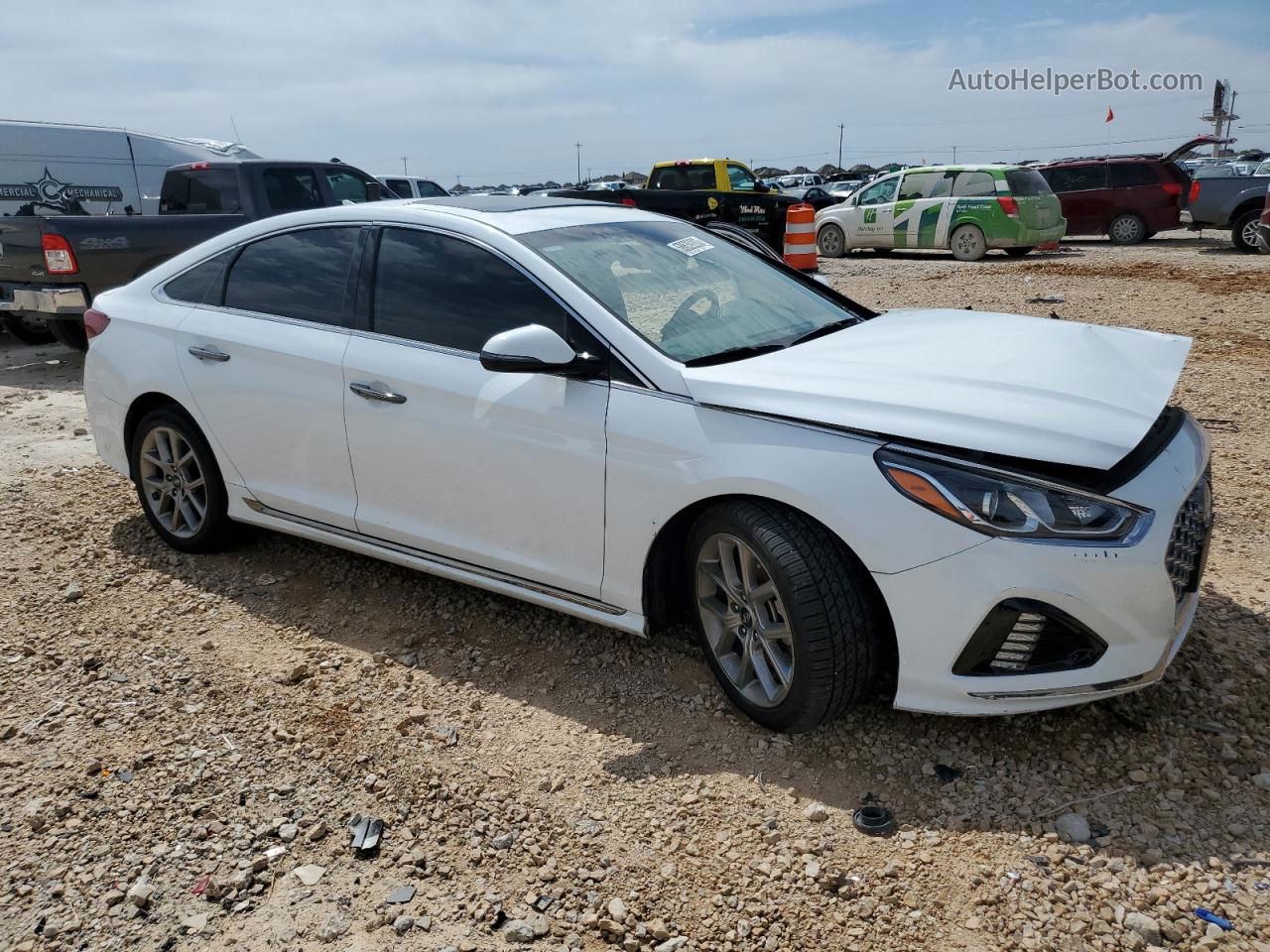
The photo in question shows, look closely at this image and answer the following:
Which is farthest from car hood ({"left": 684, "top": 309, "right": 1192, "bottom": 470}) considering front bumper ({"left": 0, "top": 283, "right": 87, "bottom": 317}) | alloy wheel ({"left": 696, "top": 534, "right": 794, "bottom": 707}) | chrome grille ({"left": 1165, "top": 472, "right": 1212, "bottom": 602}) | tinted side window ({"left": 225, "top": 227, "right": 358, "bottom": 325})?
front bumper ({"left": 0, "top": 283, "right": 87, "bottom": 317})

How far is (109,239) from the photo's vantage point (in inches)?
356

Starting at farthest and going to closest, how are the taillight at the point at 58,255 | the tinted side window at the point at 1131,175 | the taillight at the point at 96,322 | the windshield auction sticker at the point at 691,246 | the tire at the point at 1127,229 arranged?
the tire at the point at 1127,229
the tinted side window at the point at 1131,175
the taillight at the point at 58,255
the taillight at the point at 96,322
the windshield auction sticker at the point at 691,246

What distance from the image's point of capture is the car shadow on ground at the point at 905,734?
2.73 m

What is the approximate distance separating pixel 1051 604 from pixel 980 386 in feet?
2.15

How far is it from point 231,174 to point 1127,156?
16429 millimetres

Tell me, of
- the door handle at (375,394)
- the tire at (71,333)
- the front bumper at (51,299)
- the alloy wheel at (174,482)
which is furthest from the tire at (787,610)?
the tire at (71,333)

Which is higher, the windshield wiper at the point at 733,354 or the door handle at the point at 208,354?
the windshield wiper at the point at 733,354

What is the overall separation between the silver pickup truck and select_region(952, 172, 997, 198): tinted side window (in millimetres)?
4000

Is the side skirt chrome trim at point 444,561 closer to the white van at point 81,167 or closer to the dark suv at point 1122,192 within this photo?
the white van at point 81,167

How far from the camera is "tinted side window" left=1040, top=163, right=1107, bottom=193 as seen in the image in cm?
1952

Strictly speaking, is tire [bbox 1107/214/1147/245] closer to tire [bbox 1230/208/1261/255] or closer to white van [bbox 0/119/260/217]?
tire [bbox 1230/208/1261/255]

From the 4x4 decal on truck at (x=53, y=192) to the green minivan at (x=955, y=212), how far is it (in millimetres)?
12538

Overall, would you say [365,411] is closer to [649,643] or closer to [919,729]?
[649,643]

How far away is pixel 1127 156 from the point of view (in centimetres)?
1930
